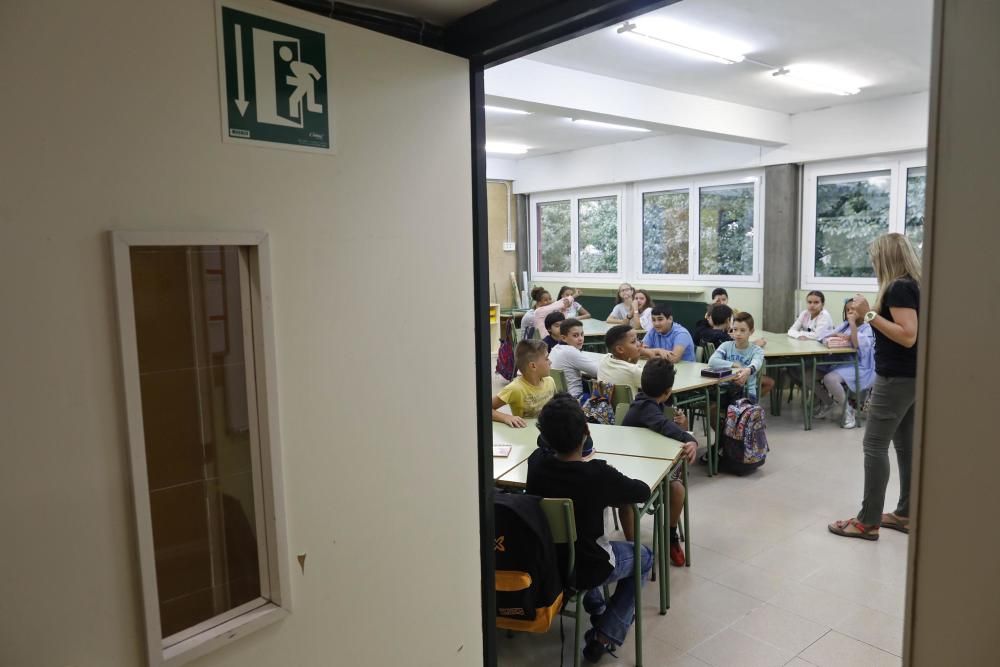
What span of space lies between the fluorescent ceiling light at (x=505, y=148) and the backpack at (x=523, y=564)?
7.24 meters

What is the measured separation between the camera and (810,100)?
6.45m

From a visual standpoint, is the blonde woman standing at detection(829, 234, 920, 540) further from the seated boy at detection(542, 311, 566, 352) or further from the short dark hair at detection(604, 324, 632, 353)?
the seated boy at detection(542, 311, 566, 352)

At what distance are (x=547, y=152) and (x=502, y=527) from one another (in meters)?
8.44

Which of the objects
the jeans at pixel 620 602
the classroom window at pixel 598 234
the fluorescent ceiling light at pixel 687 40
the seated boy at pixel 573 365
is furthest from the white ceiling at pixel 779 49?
the classroom window at pixel 598 234

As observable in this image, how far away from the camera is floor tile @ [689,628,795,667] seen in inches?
99.0

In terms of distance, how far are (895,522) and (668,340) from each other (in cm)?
227

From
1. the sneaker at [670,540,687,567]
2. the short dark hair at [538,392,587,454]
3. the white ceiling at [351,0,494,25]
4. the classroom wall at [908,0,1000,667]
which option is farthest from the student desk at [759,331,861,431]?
the classroom wall at [908,0,1000,667]

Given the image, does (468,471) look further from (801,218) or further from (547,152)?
(547,152)

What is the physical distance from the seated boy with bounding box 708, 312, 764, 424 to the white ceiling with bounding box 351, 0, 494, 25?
368 cm

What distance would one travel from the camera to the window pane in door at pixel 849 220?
6.81m

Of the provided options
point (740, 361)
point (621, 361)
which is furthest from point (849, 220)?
point (621, 361)

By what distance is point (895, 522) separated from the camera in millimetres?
3658

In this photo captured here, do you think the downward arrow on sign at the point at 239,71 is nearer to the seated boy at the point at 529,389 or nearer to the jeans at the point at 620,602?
the jeans at the point at 620,602

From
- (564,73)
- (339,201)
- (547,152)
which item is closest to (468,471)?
(339,201)
